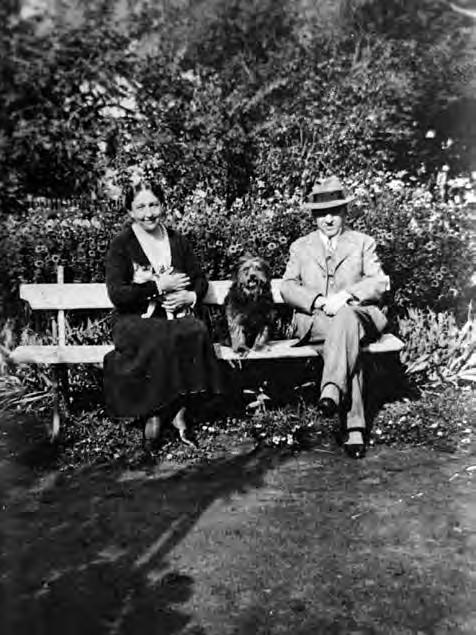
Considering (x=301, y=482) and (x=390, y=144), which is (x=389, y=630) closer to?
(x=301, y=482)

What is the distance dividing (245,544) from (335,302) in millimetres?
2014

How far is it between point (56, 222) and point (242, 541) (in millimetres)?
3451

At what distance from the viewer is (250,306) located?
509 centimetres

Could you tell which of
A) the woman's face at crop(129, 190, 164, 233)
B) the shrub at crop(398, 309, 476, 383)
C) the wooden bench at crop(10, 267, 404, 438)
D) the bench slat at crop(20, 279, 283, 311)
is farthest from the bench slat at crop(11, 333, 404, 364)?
the woman's face at crop(129, 190, 164, 233)

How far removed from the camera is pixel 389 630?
102 inches

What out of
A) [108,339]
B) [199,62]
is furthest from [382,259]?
[199,62]

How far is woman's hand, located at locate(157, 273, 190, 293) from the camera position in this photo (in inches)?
190

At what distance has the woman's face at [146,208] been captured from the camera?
4.85m

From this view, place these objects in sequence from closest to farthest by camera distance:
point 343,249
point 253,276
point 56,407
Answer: point 56,407 < point 253,276 < point 343,249

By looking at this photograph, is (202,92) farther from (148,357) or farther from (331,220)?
(148,357)

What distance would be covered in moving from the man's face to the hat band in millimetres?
61

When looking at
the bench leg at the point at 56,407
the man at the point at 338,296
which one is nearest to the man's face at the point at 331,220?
the man at the point at 338,296

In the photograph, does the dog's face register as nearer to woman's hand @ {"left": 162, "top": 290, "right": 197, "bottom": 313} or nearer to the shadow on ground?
woman's hand @ {"left": 162, "top": 290, "right": 197, "bottom": 313}

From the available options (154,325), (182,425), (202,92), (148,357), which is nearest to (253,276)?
(154,325)
